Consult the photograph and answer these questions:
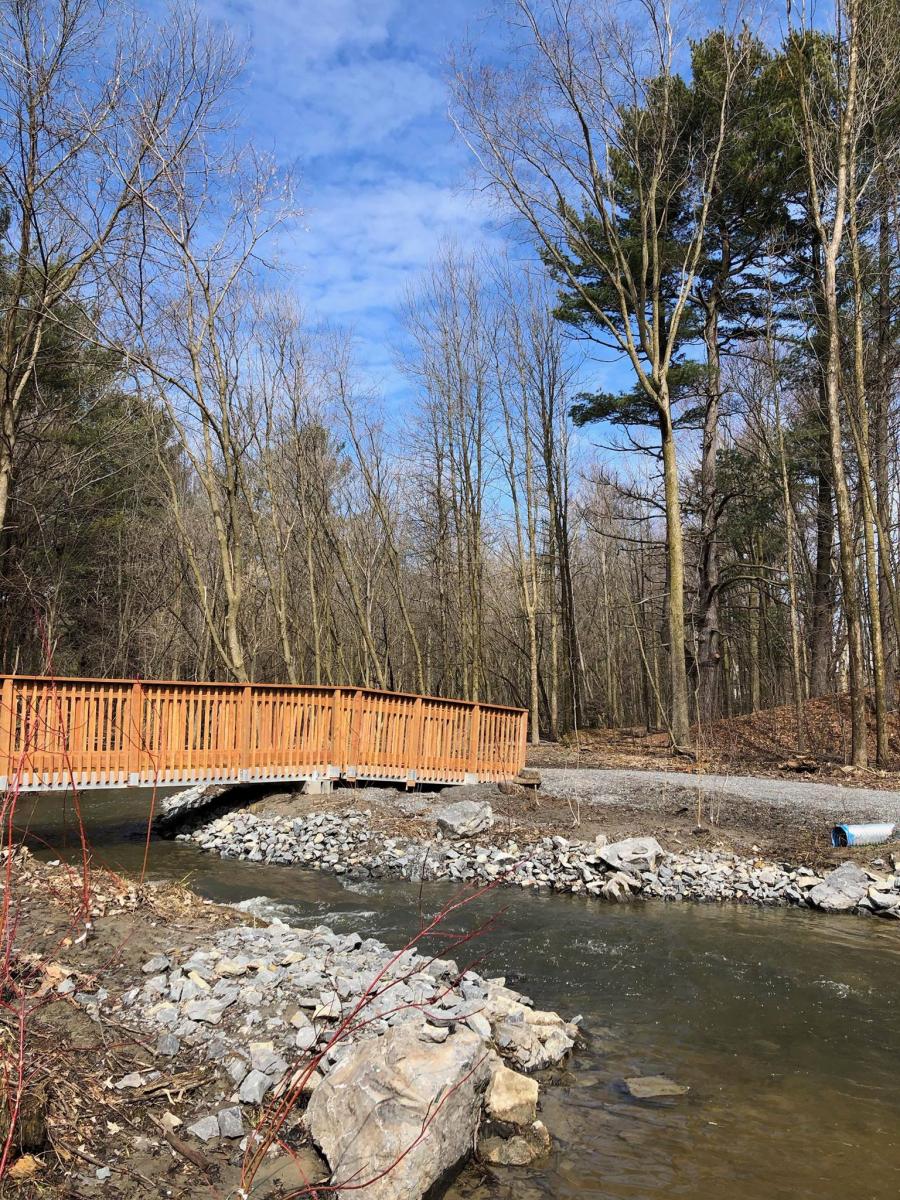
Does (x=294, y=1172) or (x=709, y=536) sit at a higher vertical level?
(x=709, y=536)

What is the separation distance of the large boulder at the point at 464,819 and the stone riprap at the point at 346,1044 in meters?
5.10

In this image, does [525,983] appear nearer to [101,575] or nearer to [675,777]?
[675,777]

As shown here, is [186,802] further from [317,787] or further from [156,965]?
[156,965]

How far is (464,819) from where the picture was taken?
10430 millimetres

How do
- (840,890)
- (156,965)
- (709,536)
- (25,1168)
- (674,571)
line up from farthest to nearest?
(709,536)
(674,571)
(840,890)
(156,965)
(25,1168)

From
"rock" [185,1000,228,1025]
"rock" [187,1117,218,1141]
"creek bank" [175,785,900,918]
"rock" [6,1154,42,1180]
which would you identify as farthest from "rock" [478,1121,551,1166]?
"creek bank" [175,785,900,918]

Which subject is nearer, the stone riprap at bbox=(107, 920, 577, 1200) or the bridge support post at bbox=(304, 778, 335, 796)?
the stone riprap at bbox=(107, 920, 577, 1200)

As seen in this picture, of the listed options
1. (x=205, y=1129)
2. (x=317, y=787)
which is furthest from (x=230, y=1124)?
(x=317, y=787)

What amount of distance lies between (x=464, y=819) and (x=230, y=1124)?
24.2ft

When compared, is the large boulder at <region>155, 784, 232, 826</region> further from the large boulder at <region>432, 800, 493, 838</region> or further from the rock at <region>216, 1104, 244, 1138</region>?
the rock at <region>216, 1104, 244, 1138</region>

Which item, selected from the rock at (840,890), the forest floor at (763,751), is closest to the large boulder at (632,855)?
the rock at (840,890)

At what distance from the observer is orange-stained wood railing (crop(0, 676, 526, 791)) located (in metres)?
9.60

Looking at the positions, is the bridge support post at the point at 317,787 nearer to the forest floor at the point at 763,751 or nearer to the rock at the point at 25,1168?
the forest floor at the point at 763,751

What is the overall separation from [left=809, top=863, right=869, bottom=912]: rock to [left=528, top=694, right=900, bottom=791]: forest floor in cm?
421
